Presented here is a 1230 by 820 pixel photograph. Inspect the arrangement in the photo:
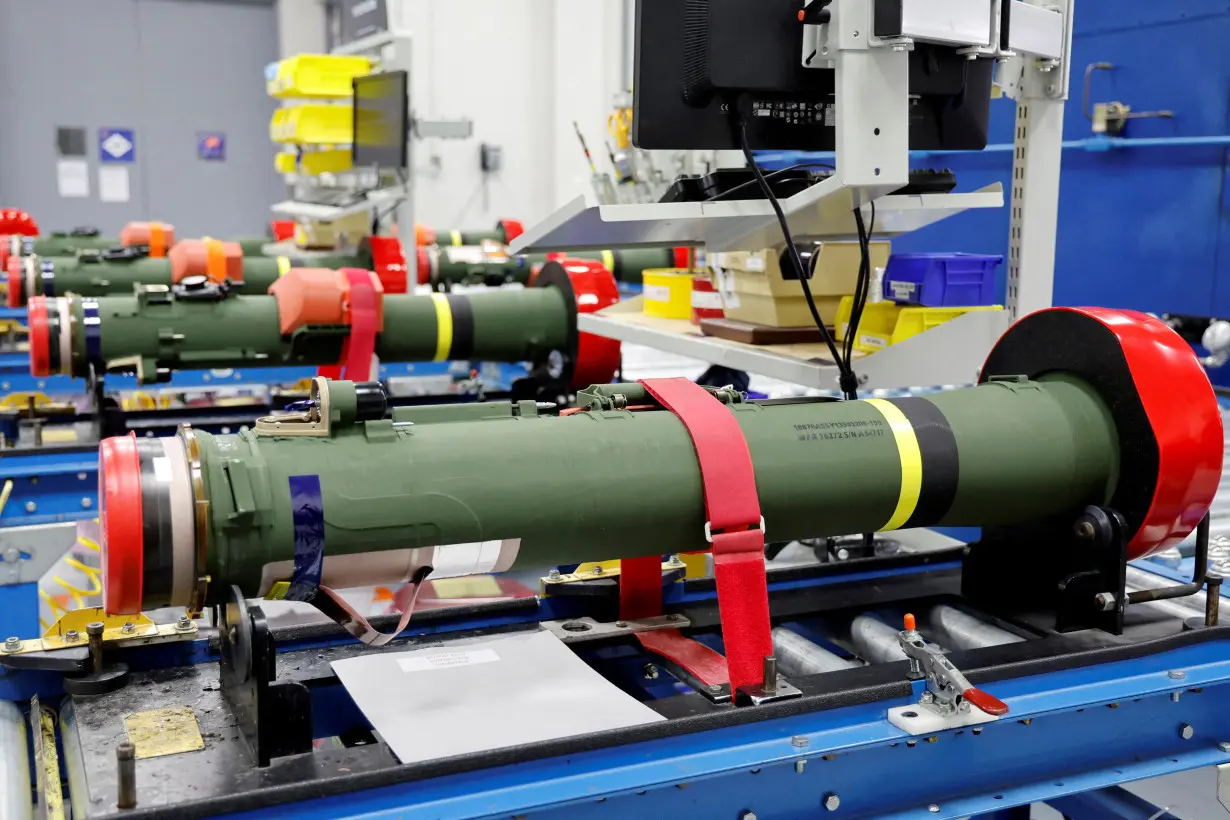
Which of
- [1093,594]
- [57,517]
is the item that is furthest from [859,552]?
[57,517]

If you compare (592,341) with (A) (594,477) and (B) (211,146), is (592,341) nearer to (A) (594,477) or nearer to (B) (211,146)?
(A) (594,477)

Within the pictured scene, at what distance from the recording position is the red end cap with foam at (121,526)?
113cm

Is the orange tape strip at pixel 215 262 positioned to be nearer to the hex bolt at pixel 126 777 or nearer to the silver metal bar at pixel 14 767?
the silver metal bar at pixel 14 767

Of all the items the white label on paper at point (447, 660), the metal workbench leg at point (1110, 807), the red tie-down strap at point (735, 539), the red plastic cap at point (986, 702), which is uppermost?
the red tie-down strap at point (735, 539)

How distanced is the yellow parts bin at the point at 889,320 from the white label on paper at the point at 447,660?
93cm

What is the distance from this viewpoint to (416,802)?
1104 mm

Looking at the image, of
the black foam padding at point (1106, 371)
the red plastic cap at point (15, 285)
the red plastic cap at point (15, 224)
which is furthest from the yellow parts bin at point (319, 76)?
the black foam padding at point (1106, 371)

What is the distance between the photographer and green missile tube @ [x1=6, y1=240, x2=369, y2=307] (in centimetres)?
406

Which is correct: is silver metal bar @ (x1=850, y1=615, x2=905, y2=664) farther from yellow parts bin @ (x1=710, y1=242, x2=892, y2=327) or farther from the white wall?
the white wall

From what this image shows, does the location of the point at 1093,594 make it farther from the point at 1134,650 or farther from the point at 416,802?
the point at 416,802

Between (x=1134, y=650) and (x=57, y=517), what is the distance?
7.17 feet

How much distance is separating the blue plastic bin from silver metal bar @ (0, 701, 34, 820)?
153 cm

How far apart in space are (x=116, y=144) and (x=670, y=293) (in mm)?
7357

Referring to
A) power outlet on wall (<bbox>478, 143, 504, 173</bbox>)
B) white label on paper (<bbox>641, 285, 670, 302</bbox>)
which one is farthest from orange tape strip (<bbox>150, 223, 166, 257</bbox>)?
power outlet on wall (<bbox>478, 143, 504, 173</bbox>)
